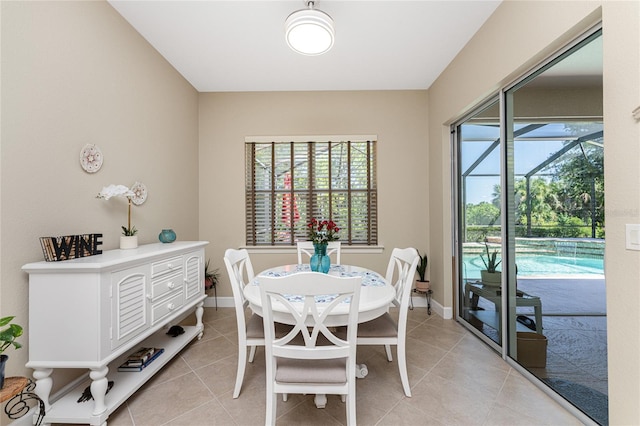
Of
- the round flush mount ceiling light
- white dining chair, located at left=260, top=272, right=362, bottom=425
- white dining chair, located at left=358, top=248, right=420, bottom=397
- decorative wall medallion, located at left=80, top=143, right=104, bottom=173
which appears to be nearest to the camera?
white dining chair, located at left=260, top=272, right=362, bottom=425

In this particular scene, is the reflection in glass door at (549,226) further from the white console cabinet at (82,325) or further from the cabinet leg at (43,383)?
the cabinet leg at (43,383)

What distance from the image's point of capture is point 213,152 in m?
3.59

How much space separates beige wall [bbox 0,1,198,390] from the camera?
145cm

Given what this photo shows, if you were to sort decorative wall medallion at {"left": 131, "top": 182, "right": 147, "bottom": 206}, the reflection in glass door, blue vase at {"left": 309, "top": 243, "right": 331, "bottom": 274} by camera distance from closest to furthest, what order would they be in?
the reflection in glass door < blue vase at {"left": 309, "top": 243, "right": 331, "bottom": 274} < decorative wall medallion at {"left": 131, "top": 182, "right": 147, "bottom": 206}

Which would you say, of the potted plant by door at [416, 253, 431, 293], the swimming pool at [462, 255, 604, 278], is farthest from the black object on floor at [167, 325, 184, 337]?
the swimming pool at [462, 255, 604, 278]

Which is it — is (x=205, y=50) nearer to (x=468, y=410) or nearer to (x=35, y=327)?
(x=35, y=327)

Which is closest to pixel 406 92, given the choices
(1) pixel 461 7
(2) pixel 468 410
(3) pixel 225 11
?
(1) pixel 461 7

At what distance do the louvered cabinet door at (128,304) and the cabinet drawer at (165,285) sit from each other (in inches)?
3.7

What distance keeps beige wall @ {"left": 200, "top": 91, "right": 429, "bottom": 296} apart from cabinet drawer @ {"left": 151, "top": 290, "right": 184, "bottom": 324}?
4.28 ft

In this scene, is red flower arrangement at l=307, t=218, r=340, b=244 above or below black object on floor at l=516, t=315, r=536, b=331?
above

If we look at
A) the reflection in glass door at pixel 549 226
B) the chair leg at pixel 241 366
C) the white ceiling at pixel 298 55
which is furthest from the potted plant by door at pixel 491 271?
the chair leg at pixel 241 366

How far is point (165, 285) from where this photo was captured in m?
2.04

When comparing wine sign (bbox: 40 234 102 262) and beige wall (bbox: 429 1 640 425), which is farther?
wine sign (bbox: 40 234 102 262)

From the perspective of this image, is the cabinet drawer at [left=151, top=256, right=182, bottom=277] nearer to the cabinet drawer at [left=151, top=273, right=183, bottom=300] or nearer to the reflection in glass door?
the cabinet drawer at [left=151, top=273, right=183, bottom=300]
